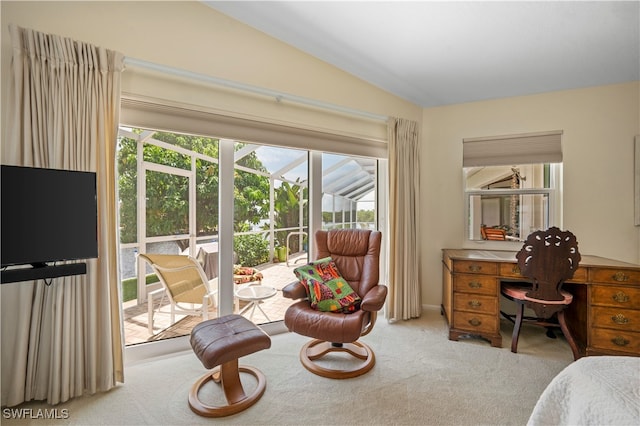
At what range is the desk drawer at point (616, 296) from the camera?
217 cm

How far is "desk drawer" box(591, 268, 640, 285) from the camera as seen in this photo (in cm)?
217

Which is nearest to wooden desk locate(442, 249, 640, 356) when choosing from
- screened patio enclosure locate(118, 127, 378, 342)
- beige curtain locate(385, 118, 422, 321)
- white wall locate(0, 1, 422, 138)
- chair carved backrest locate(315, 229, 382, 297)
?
beige curtain locate(385, 118, 422, 321)

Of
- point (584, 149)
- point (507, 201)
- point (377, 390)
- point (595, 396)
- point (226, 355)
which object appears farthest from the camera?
point (507, 201)

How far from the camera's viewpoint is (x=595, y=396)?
36.4 inches

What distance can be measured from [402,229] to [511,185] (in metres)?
1.32

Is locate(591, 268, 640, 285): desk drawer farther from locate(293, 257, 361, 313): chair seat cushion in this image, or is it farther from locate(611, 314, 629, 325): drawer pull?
locate(293, 257, 361, 313): chair seat cushion

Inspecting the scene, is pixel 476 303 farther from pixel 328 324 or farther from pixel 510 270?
pixel 328 324

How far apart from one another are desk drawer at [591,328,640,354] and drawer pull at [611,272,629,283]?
1.32 feet

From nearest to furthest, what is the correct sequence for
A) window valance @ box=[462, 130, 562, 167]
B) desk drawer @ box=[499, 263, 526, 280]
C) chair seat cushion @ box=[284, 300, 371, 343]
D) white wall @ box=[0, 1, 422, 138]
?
1. white wall @ box=[0, 1, 422, 138]
2. chair seat cushion @ box=[284, 300, 371, 343]
3. desk drawer @ box=[499, 263, 526, 280]
4. window valance @ box=[462, 130, 562, 167]

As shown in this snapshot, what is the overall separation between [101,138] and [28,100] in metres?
0.37

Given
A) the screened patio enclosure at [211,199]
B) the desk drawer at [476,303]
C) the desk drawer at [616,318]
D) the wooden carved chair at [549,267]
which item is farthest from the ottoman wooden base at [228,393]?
the desk drawer at [616,318]

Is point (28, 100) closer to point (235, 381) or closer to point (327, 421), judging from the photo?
point (235, 381)

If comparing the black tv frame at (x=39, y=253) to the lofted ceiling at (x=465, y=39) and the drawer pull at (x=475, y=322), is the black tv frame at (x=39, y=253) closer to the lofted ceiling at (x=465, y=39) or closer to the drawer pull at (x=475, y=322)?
the lofted ceiling at (x=465, y=39)

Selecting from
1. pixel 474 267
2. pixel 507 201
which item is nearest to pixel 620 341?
pixel 474 267
